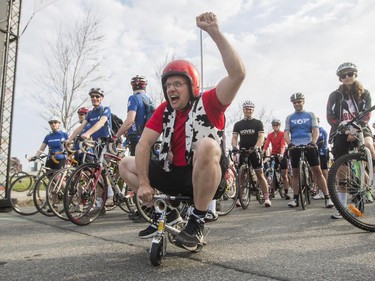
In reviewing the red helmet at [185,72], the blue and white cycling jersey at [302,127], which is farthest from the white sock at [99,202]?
the blue and white cycling jersey at [302,127]

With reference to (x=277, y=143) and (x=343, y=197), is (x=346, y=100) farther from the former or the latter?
(x=277, y=143)

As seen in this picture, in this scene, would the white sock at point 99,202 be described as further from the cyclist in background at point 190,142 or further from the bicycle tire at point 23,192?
the bicycle tire at point 23,192

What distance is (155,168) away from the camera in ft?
8.23

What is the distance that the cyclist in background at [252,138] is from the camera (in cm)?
665

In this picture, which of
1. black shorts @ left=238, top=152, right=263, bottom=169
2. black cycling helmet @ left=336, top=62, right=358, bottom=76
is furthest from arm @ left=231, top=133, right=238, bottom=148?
black cycling helmet @ left=336, top=62, right=358, bottom=76

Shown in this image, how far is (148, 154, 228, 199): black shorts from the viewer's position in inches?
96.3

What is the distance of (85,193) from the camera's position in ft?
15.0

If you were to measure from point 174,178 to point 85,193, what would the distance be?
2.50 m

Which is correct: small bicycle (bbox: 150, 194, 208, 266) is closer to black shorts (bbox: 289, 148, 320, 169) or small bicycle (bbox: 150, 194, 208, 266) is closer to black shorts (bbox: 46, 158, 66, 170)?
black shorts (bbox: 289, 148, 320, 169)

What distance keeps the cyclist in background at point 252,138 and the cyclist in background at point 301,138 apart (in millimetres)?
600

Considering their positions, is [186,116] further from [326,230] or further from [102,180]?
[102,180]

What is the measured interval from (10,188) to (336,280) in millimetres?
6727

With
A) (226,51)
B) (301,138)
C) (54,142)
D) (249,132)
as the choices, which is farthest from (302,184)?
(54,142)

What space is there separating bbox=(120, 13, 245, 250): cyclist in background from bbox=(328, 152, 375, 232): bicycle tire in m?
1.60
